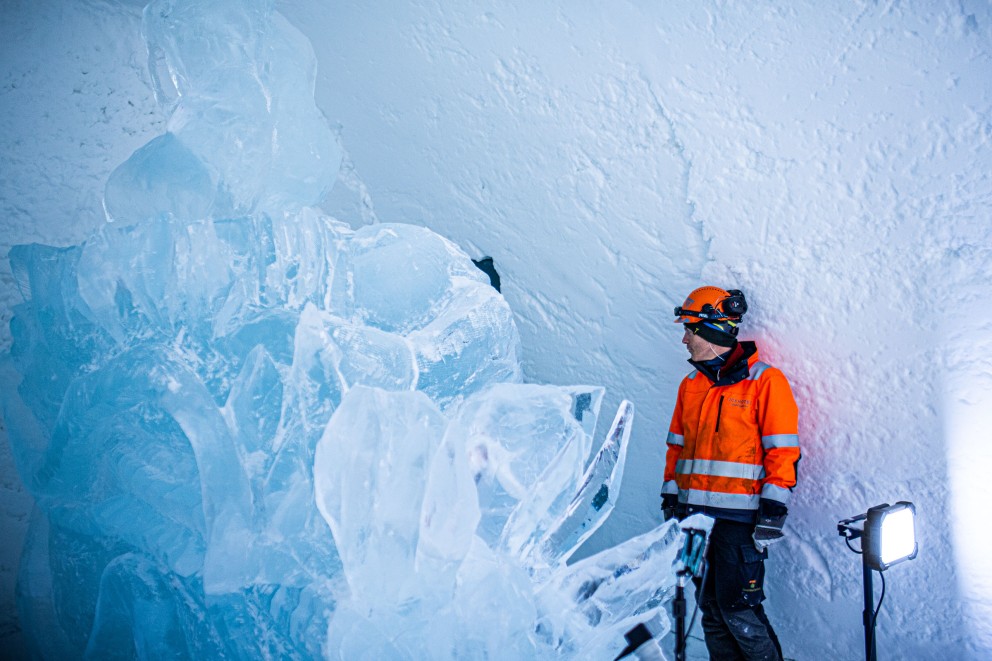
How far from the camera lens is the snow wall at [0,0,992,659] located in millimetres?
2201

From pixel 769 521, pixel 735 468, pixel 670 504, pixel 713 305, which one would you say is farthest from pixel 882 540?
pixel 713 305

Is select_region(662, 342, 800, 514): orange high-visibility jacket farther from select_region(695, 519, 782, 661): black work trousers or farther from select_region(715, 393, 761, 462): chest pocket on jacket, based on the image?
select_region(695, 519, 782, 661): black work trousers

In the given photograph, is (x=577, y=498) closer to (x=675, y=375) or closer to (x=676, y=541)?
(x=676, y=541)

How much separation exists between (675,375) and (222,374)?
1.95m

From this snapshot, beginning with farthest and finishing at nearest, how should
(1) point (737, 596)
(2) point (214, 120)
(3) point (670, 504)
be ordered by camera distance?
1. (3) point (670, 504)
2. (1) point (737, 596)
3. (2) point (214, 120)

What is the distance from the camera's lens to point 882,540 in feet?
6.86

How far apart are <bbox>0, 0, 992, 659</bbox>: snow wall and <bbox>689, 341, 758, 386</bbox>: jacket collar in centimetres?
14

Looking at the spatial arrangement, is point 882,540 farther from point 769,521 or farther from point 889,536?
point 769,521

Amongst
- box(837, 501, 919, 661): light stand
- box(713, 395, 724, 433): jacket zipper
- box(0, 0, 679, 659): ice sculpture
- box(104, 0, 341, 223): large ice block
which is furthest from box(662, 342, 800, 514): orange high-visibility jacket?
box(104, 0, 341, 223): large ice block

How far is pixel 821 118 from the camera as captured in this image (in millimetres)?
2312

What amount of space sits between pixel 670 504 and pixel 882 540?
822mm

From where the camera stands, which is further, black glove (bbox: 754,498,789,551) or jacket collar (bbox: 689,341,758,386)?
jacket collar (bbox: 689,341,758,386)

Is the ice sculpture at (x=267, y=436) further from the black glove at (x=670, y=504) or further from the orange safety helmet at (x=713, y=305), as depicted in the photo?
the black glove at (x=670, y=504)

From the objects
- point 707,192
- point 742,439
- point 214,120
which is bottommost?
point 742,439
